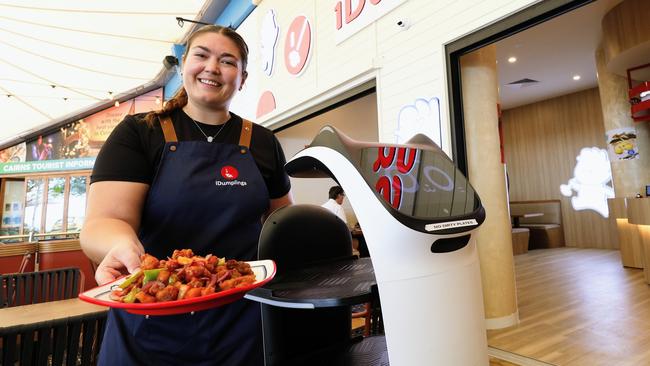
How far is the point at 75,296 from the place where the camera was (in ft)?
8.01

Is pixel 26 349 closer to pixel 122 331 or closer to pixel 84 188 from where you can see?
pixel 122 331

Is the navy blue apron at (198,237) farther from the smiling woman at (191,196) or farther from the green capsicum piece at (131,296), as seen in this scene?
the green capsicum piece at (131,296)

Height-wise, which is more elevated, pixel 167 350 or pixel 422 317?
pixel 422 317

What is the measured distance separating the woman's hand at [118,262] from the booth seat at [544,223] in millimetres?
8706

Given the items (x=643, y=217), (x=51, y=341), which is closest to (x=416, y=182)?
(x=51, y=341)

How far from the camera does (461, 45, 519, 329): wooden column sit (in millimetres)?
2965

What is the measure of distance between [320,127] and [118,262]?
581 centimetres

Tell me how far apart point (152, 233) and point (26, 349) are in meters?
0.76

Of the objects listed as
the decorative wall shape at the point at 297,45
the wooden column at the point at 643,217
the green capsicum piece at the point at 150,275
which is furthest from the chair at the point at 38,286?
the wooden column at the point at 643,217

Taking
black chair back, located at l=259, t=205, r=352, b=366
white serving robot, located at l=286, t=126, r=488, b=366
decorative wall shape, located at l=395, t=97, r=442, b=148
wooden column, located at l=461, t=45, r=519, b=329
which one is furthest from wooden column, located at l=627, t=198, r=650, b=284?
white serving robot, located at l=286, t=126, r=488, b=366

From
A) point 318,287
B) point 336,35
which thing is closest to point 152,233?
point 318,287

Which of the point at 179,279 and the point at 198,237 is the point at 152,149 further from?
the point at 179,279

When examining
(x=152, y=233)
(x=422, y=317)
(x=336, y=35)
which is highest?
(x=336, y=35)

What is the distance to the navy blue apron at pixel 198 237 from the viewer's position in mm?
892
